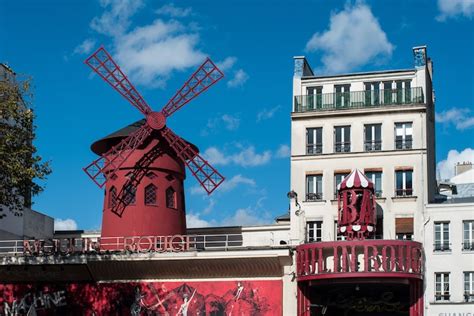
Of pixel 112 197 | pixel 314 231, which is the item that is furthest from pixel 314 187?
pixel 112 197

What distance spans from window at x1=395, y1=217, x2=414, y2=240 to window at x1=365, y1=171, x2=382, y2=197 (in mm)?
1397

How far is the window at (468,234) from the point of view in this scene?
1426 inches

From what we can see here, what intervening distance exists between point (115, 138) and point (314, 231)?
1013cm

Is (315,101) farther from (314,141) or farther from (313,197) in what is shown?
(313,197)

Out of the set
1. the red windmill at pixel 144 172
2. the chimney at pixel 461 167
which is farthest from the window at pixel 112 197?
the chimney at pixel 461 167

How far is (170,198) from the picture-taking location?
139 feet

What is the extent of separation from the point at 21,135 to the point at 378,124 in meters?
15.2

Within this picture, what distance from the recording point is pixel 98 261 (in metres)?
39.3

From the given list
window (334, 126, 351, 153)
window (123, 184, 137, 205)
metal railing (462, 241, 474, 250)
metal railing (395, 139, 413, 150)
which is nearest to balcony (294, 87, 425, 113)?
window (334, 126, 351, 153)

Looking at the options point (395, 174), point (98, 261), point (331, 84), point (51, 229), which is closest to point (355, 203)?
point (395, 174)

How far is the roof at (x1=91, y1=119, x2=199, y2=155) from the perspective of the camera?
42.1m

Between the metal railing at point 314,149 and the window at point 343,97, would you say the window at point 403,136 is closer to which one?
the window at point 343,97

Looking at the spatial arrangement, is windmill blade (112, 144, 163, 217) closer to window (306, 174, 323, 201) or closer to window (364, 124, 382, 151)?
window (306, 174, 323, 201)

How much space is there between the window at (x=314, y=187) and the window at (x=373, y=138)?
7.81 ft
